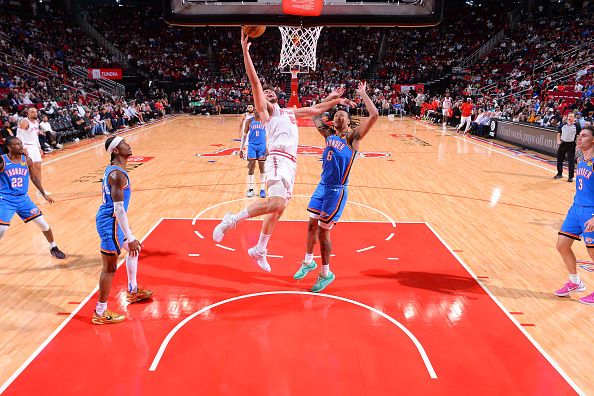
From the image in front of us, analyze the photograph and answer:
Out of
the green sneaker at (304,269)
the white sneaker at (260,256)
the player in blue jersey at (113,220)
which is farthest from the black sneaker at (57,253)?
the green sneaker at (304,269)

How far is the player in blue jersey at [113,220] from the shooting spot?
4.34 metres

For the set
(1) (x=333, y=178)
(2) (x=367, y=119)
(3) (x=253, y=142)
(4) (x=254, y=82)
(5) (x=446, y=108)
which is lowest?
(3) (x=253, y=142)

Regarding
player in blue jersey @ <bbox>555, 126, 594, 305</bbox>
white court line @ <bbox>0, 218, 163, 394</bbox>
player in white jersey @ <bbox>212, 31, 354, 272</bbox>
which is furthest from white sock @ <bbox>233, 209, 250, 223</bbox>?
player in blue jersey @ <bbox>555, 126, 594, 305</bbox>

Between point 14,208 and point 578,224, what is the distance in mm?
6854

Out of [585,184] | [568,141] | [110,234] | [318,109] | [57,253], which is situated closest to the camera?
[110,234]

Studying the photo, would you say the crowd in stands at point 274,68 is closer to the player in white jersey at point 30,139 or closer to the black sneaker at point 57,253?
the player in white jersey at point 30,139

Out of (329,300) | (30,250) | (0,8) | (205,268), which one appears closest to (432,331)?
(329,300)

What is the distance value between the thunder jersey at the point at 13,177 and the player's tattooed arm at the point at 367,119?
424cm

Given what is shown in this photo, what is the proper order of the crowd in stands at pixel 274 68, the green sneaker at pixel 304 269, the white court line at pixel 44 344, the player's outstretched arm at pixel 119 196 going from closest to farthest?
the white court line at pixel 44 344, the player's outstretched arm at pixel 119 196, the green sneaker at pixel 304 269, the crowd in stands at pixel 274 68

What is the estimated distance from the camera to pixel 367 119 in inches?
200

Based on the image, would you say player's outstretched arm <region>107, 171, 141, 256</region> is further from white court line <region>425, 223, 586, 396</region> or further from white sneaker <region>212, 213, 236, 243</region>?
white court line <region>425, 223, 586, 396</region>

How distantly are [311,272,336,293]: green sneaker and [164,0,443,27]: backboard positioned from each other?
298 cm

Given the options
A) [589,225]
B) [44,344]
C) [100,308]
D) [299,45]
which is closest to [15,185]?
[100,308]

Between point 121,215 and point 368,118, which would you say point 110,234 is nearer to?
point 121,215
